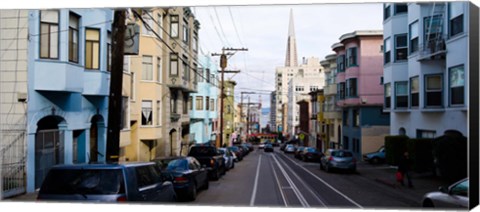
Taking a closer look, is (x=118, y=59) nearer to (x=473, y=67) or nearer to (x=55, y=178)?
(x=55, y=178)

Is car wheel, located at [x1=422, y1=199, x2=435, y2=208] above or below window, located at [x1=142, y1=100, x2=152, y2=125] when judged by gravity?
below

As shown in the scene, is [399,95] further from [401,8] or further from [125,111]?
[125,111]

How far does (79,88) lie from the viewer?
1288 cm

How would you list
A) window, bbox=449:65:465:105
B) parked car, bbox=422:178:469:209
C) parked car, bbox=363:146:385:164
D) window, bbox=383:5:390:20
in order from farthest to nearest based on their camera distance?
parked car, bbox=363:146:385:164, window, bbox=383:5:390:20, window, bbox=449:65:465:105, parked car, bbox=422:178:469:209

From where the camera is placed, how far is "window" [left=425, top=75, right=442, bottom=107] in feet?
41.3

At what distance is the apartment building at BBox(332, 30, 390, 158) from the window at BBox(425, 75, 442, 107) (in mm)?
1359

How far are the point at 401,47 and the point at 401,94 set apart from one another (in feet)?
4.42

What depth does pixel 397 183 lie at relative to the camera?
12008 millimetres

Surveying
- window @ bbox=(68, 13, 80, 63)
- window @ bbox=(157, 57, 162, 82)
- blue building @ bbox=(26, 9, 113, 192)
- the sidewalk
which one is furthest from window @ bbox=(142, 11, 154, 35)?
the sidewalk

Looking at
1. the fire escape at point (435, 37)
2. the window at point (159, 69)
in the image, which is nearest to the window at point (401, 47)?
the fire escape at point (435, 37)

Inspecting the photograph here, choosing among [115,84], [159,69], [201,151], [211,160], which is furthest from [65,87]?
[201,151]

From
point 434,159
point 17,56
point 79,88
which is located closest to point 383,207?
point 434,159

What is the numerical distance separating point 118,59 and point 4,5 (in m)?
3.37

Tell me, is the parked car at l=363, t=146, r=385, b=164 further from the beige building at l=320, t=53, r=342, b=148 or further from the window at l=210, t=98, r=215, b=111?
the window at l=210, t=98, r=215, b=111
